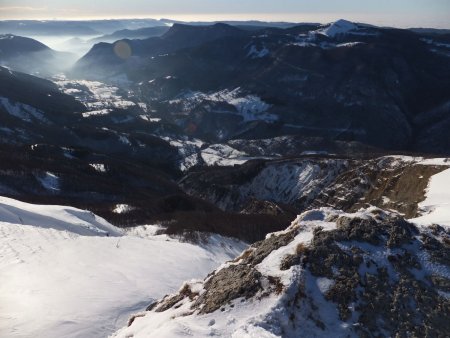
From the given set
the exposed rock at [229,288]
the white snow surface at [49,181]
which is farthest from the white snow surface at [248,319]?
the white snow surface at [49,181]

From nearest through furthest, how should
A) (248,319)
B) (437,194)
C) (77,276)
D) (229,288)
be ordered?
(248,319) → (229,288) → (77,276) → (437,194)

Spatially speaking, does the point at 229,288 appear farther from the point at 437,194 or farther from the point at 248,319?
the point at 437,194

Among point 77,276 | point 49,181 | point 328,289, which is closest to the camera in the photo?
point 328,289

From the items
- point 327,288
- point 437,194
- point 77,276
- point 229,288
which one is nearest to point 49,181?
point 437,194

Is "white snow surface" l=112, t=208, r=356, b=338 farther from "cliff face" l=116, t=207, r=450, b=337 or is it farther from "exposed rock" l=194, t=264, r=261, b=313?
"exposed rock" l=194, t=264, r=261, b=313

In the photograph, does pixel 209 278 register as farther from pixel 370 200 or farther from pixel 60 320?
pixel 370 200

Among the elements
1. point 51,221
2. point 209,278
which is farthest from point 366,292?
point 51,221

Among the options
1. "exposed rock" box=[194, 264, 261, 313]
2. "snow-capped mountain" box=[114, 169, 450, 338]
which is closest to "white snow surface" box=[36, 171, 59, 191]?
"snow-capped mountain" box=[114, 169, 450, 338]

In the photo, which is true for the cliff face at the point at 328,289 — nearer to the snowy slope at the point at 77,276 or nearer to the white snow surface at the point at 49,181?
the snowy slope at the point at 77,276
